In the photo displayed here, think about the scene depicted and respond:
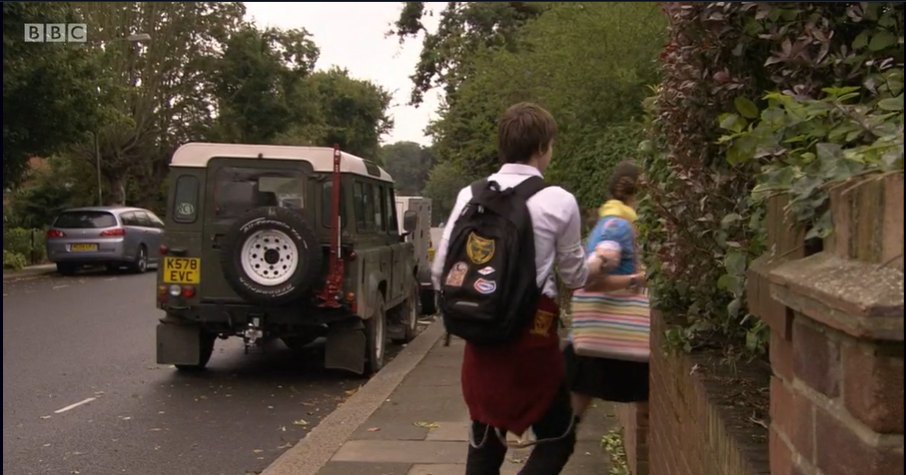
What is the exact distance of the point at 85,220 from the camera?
76.2 feet

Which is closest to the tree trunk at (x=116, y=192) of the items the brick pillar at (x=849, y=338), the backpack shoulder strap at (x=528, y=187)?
the backpack shoulder strap at (x=528, y=187)

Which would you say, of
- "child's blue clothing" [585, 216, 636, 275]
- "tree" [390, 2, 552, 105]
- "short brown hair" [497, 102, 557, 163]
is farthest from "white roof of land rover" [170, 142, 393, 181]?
"tree" [390, 2, 552, 105]

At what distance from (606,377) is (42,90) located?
19.2 meters

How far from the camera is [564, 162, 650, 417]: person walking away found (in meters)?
4.14

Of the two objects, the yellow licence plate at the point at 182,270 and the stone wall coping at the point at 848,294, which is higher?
the stone wall coping at the point at 848,294

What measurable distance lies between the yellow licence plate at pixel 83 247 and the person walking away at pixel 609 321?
2092 cm

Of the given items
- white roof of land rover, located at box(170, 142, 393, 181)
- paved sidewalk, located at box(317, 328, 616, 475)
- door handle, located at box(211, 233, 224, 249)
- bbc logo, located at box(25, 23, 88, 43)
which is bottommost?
paved sidewalk, located at box(317, 328, 616, 475)

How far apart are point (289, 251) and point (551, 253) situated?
5824 millimetres

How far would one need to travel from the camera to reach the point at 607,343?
4152 mm

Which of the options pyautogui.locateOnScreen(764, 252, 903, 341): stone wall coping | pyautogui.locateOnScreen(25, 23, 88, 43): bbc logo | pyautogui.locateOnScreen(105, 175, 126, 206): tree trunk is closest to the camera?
pyautogui.locateOnScreen(764, 252, 903, 341): stone wall coping

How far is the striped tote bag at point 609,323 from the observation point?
4141 mm

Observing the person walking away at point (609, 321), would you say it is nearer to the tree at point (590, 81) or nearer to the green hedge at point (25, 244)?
the tree at point (590, 81)

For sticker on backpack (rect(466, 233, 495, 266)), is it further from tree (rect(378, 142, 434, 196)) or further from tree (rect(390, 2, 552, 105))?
tree (rect(378, 142, 434, 196))

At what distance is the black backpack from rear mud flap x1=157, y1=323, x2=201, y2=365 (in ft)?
22.7
